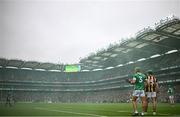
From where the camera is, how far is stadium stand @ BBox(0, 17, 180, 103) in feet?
128

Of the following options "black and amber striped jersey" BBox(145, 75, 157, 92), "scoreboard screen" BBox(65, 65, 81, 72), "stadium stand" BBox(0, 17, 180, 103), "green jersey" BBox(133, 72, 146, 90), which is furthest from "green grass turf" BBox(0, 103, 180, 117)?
"scoreboard screen" BBox(65, 65, 81, 72)

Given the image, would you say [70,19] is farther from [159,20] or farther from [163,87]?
[163,87]

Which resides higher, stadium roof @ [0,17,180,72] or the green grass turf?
stadium roof @ [0,17,180,72]

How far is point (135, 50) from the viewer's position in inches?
1766

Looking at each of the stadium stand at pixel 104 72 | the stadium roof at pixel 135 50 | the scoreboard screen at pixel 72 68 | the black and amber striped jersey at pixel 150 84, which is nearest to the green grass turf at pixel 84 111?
the black and amber striped jersey at pixel 150 84

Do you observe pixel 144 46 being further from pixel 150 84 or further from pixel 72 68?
pixel 150 84

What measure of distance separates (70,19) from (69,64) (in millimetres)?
54623

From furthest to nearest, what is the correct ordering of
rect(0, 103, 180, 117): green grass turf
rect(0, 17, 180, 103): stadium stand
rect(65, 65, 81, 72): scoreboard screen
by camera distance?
rect(65, 65, 81, 72): scoreboard screen < rect(0, 17, 180, 103): stadium stand < rect(0, 103, 180, 117): green grass turf

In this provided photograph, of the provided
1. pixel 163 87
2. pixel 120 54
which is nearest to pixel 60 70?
pixel 120 54

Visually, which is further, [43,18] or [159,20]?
[159,20]

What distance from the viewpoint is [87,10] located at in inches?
591

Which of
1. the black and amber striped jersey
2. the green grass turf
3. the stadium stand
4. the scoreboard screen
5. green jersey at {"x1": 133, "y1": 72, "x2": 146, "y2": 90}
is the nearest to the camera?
green jersey at {"x1": 133, "y1": 72, "x2": 146, "y2": 90}

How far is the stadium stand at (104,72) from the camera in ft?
128

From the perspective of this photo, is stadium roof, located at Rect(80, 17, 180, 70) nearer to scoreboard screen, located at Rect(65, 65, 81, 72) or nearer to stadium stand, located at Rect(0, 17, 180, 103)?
stadium stand, located at Rect(0, 17, 180, 103)
